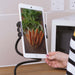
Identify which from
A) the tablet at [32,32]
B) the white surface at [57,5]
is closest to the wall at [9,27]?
the white surface at [57,5]

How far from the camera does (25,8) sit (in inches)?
36.5

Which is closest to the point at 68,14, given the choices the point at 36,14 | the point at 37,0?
the point at 37,0

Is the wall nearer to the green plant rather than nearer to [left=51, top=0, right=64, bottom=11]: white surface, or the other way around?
[left=51, top=0, right=64, bottom=11]: white surface

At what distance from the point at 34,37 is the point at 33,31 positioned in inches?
1.3

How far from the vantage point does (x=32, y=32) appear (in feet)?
3.06

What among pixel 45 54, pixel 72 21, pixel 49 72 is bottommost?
pixel 49 72

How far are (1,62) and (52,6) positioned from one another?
46 cm

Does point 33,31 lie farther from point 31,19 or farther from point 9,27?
point 9,27

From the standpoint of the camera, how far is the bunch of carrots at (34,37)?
3.02 ft

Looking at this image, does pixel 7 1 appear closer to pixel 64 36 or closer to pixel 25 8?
pixel 25 8

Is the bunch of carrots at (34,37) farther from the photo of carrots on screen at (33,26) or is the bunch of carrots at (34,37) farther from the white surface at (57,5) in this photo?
the white surface at (57,5)

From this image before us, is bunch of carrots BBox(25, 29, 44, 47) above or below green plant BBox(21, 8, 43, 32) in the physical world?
below

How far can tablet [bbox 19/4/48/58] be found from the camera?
2.98 ft

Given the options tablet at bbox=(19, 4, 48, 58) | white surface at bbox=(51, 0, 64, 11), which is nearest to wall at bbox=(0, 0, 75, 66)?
white surface at bbox=(51, 0, 64, 11)
